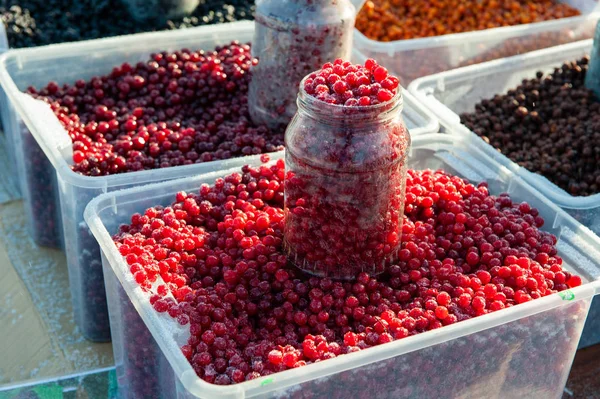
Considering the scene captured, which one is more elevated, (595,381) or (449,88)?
(449,88)

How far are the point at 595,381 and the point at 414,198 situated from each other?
0.68 meters

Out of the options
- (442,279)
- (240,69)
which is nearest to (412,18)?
(240,69)

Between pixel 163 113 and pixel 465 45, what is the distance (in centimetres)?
121

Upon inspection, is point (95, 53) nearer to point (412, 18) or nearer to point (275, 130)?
point (275, 130)

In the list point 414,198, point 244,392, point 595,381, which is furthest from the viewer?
point 595,381

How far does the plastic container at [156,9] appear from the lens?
3.11 m

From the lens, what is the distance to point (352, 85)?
1502mm

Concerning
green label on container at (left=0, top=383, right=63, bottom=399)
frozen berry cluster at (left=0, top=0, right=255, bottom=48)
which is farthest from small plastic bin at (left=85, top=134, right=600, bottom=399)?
frozen berry cluster at (left=0, top=0, right=255, bottom=48)

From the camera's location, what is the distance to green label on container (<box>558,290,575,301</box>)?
58.2 inches

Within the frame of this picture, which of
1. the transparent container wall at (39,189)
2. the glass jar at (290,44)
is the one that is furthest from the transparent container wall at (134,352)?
the glass jar at (290,44)

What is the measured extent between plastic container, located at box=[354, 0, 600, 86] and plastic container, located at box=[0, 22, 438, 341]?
509mm

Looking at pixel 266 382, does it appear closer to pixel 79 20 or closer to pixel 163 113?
pixel 163 113

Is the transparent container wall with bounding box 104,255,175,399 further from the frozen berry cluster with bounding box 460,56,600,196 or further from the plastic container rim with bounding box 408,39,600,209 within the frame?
the frozen berry cluster with bounding box 460,56,600,196

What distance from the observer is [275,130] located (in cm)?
233
